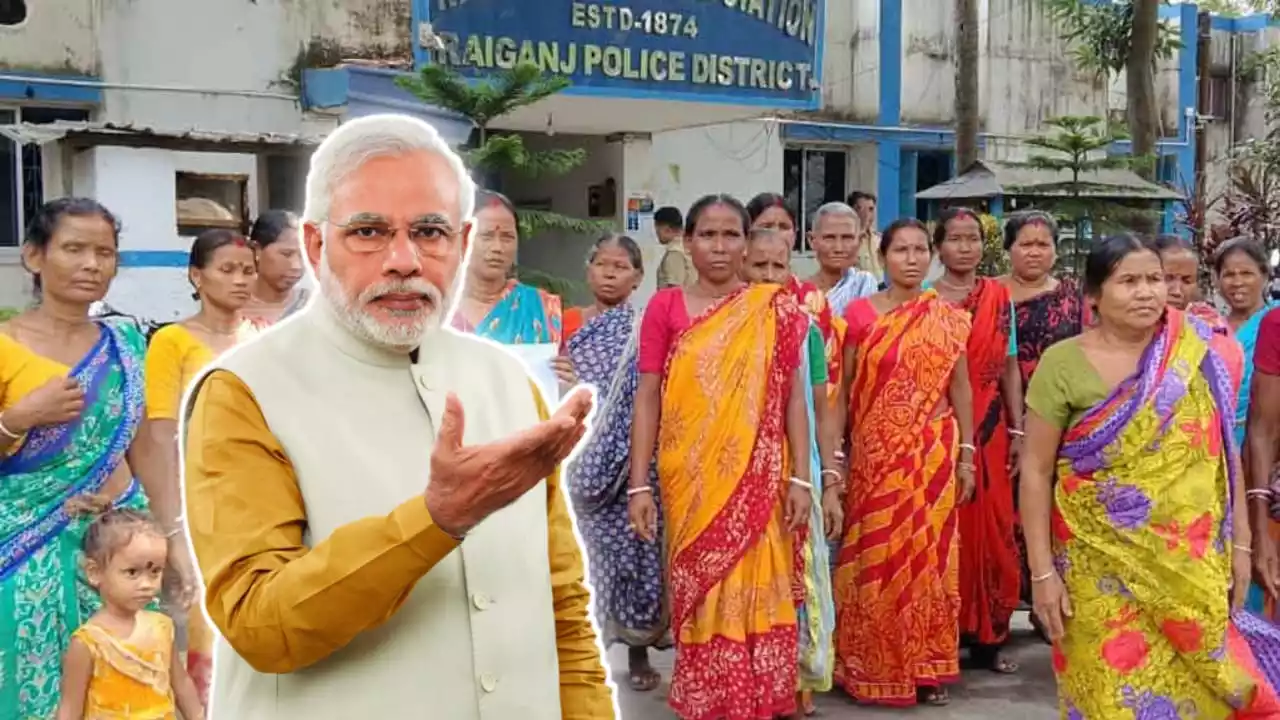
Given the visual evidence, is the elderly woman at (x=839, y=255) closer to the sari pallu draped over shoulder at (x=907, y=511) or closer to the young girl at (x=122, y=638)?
the sari pallu draped over shoulder at (x=907, y=511)

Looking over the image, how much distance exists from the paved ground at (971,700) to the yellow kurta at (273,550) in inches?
142

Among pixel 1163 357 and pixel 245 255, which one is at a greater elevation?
pixel 245 255

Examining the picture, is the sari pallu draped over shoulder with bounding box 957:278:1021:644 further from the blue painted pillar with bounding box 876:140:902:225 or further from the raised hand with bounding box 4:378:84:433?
the blue painted pillar with bounding box 876:140:902:225

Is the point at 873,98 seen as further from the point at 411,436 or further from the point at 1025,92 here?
the point at 411,436

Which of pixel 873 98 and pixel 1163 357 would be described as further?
pixel 873 98

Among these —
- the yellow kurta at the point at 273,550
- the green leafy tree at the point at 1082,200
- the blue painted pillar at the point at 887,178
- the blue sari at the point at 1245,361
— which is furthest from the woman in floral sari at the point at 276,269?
the blue painted pillar at the point at 887,178

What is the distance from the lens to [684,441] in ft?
15.1

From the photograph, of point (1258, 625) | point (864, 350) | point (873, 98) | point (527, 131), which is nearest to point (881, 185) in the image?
point (873, 98)

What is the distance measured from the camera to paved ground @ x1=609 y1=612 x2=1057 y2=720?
502 centimetres

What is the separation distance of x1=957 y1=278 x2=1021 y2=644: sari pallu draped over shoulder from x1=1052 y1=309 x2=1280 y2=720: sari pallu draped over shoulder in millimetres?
1559

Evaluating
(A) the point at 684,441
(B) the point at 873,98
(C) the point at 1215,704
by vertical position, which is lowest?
(C) the point at 1215,704

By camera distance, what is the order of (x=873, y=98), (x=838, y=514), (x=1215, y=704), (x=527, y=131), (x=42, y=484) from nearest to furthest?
(x=42, y=484), (x=1215, y=704), (x=838, y=514), (x=527, y=131), (x=873, y=98)

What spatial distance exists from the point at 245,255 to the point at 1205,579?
3052 mm

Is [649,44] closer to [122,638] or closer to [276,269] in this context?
[276,269]
